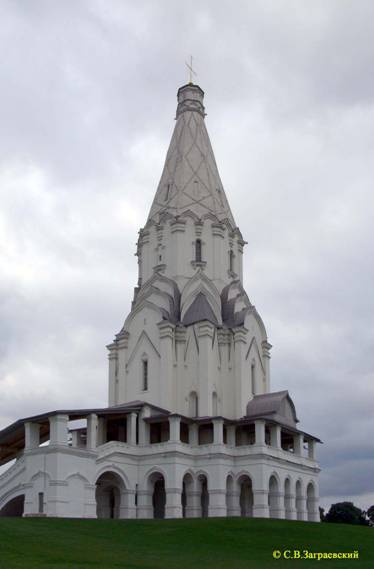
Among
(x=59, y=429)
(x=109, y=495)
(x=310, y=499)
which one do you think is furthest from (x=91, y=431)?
(x=310, y=499)

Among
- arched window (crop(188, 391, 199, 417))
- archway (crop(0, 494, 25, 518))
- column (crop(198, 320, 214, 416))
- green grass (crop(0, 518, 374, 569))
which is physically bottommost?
green grass (crop(0, 518, 374, 569))

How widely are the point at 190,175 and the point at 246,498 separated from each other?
21946 mm

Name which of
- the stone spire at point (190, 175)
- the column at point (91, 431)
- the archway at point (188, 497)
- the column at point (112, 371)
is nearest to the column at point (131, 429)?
the column at point (91, 431)

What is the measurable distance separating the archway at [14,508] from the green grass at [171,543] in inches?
381

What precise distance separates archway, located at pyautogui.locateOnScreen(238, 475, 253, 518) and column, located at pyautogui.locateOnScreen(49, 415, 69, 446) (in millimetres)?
11855

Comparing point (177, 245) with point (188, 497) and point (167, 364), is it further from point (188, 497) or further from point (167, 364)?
point (188, 497)

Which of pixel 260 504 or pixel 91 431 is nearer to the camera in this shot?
pixel 91 431

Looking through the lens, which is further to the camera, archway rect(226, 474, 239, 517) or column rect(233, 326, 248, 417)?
column rect(233, 326, 248, 417)

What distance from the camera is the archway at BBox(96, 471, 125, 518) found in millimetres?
41938

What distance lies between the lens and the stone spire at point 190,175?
5216cm

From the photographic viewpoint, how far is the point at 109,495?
43625 mm

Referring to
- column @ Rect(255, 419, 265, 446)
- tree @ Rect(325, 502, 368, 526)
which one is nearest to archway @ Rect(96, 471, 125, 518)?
column @ Rect(255, 419, 265, 446)

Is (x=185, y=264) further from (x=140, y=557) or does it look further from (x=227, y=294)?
(x=140, y=557)

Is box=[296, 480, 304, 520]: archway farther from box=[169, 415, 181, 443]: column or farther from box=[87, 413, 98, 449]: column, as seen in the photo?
box=[87, 413, 98, 449]: column
